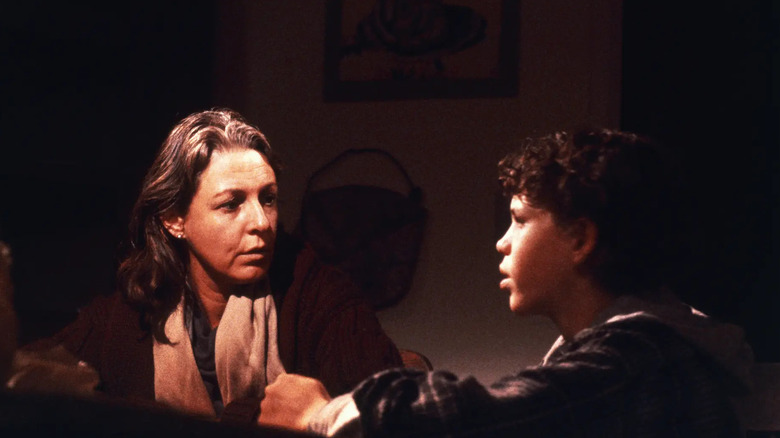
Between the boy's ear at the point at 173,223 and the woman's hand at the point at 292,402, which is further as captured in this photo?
the boy's ear at the point at 173,223

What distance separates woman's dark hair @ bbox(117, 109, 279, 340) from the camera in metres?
1.68

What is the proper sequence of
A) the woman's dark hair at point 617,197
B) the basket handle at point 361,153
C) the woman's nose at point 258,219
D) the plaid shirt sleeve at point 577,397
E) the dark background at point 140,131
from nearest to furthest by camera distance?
the plaid shirt sleeve at point 577,397 → the woman's dark hair at point 617,197 → the woman's nose at point 258,219 → the dark background at point 140,131 → the basket handle at point 361,153

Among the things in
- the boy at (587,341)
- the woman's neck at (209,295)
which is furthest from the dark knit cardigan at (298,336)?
the boy at (587,341)

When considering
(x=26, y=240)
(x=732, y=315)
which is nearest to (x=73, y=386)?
(x=26, y=240)

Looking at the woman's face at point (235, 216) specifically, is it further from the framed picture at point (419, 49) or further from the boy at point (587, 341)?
the framed picture at point (419, 49)

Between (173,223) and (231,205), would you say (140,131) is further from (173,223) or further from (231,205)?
(231,205)

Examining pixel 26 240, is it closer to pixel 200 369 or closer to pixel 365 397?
pixel 200 369

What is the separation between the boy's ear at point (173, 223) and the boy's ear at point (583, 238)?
0.77 meters

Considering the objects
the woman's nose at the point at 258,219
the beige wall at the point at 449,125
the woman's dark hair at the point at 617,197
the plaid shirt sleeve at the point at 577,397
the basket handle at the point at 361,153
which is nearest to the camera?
the plaid shirt sleeve at the point at 577,397

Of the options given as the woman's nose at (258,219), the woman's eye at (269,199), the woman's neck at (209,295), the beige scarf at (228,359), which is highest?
the woman's eye at (269,199)

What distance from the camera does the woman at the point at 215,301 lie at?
165cm

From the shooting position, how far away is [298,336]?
1769 mm

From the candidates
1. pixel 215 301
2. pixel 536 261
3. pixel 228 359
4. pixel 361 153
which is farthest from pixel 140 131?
pixel 536 261

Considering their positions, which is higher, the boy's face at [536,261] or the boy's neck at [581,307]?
the boy's face at [536,261]
